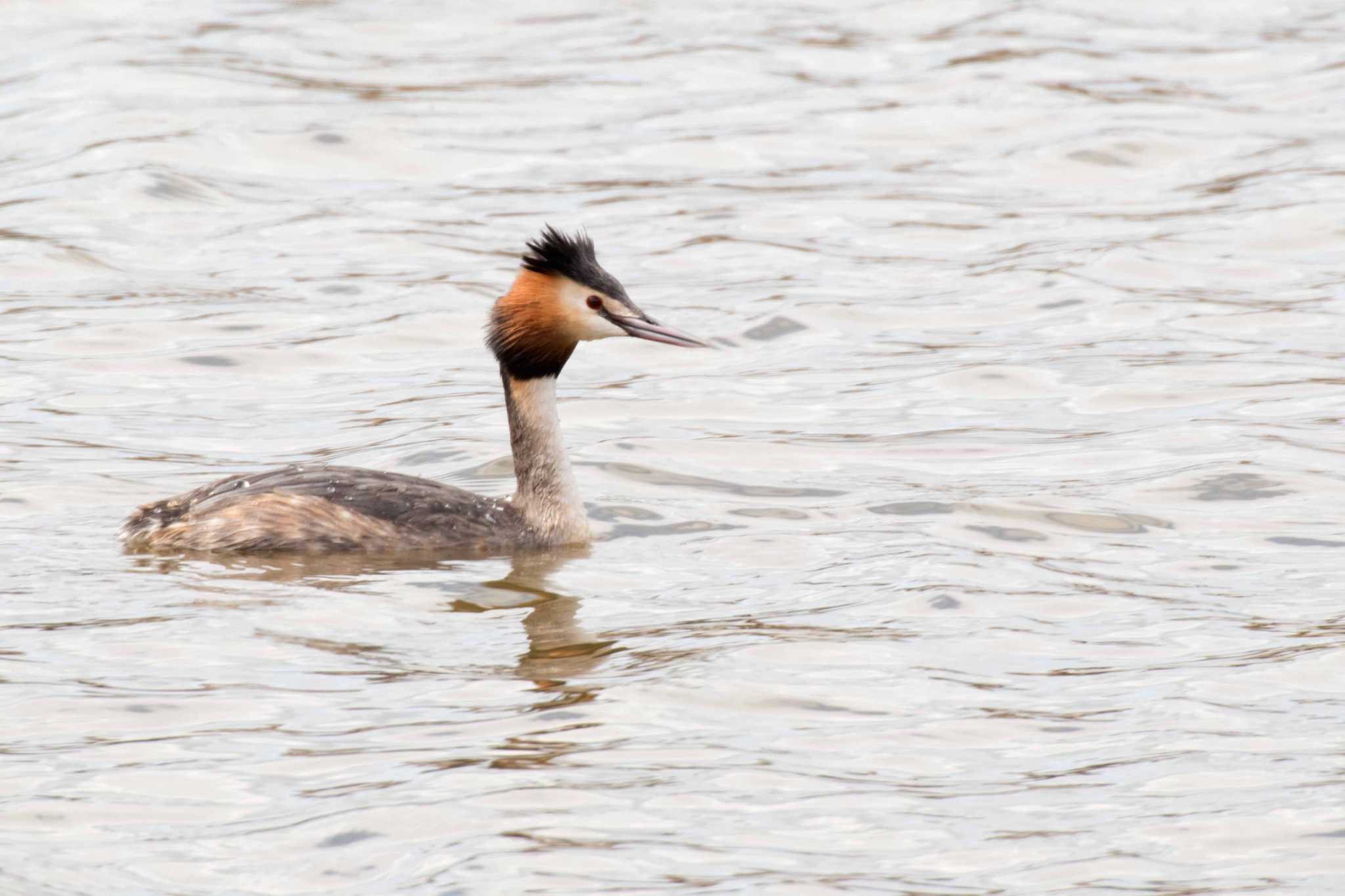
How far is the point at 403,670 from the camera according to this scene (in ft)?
25.2

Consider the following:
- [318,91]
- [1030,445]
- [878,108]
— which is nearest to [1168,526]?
[1030,445]

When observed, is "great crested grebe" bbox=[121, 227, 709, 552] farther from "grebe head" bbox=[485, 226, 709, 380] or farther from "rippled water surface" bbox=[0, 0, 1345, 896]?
"rippled water surface" bbox=[0, 0, 1345, 896]

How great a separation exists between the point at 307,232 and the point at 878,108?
17.2 ft

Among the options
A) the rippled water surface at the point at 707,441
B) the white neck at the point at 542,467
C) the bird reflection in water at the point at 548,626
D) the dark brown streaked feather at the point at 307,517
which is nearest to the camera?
the rippled water surface at the point at 707,441

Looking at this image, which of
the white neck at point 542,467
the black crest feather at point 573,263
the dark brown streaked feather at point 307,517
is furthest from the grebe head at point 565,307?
the dark brown streaked feather at point 307,517

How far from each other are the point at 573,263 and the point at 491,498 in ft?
3.47

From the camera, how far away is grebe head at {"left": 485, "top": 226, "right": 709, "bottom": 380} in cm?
959

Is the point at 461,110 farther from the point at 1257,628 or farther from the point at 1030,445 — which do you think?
the point at 1257,628

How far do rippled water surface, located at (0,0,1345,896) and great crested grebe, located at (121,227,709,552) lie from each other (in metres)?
0.15

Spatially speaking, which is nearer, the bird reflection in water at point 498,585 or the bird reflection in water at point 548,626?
the bird reflection in water at point 548,626

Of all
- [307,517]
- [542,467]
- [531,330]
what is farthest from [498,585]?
[531,330]

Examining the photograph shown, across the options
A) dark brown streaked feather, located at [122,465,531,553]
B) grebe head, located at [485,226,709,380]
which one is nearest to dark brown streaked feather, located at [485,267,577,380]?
grebe head, located at [485,226,709,380]

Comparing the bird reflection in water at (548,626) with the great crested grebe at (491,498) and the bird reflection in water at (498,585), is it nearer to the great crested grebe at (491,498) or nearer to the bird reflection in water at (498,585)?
the bird reflection in water at (498,585)

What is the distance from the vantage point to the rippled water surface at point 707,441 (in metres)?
6.44
